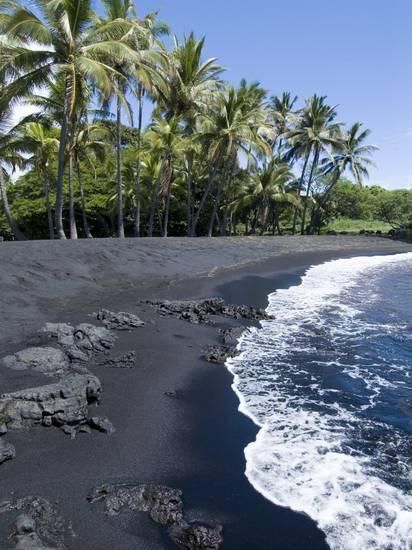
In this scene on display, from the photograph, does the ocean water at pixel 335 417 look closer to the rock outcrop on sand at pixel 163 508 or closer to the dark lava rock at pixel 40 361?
the rock outcrop on sand at pixel 163 508

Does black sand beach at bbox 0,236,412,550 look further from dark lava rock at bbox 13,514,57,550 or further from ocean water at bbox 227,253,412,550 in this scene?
ocean water at bbox 227,253,412,550

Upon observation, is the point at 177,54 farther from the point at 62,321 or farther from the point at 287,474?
the point at 287,474

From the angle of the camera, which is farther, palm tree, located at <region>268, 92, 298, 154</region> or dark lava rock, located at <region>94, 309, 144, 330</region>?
palm tree, located at <region>268, 92, 298, 154</region>

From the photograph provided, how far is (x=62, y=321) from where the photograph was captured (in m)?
9.48

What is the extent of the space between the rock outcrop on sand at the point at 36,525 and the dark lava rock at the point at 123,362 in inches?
135

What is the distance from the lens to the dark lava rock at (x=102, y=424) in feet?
17.5

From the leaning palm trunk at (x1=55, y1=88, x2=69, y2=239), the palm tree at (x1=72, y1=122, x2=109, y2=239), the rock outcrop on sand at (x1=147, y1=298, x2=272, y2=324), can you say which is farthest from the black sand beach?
the palm tree at (x1=72, y1=122, x2=109, y2=239)

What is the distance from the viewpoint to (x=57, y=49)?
1492 cm

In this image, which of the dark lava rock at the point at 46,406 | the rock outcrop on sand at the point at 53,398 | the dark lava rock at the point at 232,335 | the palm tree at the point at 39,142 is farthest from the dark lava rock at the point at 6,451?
the palm tree at the point at 39,142

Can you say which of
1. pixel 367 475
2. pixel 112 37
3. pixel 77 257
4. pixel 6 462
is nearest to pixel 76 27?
pixel 112 37

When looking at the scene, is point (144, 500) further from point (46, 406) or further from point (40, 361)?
point (40, 361)

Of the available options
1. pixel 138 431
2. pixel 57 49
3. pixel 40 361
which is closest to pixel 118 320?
pixel 40 361

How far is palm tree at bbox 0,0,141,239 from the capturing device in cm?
1410

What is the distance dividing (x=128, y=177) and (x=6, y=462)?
27047 millimetres
